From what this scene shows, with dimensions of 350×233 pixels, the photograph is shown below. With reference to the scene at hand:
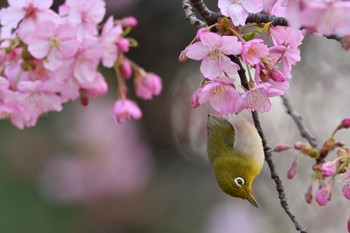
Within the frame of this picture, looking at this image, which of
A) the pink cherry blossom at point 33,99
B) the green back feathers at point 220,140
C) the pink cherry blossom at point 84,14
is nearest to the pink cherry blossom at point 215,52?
the pink cherry blossom at point 84,14

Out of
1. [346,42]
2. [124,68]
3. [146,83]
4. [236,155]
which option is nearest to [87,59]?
[124,68]

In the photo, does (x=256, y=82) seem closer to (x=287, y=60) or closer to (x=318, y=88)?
(x=287, y=60)

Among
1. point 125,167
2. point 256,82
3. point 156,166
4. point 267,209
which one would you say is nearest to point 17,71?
point 256,82

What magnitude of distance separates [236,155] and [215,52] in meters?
1.19

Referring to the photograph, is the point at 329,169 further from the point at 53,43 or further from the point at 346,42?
the point at 53,43

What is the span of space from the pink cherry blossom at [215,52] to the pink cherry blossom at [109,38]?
2.11 feet

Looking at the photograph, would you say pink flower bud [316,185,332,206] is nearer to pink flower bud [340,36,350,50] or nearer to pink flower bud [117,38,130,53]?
pink flower bud [340,36,350,50]

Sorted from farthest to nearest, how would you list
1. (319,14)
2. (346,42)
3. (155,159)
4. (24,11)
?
(155,159) → (24,11) → (346,42) → (319,14)

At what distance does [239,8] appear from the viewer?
184 cm

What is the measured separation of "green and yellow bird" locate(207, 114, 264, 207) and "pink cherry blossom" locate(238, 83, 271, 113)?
3.08 ft

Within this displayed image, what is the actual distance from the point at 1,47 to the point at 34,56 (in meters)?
0.15

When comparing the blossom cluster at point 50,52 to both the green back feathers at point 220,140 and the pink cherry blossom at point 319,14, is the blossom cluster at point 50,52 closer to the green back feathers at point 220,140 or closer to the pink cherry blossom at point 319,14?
the green back feathers at point 220,140

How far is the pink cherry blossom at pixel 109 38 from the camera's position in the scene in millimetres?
2443

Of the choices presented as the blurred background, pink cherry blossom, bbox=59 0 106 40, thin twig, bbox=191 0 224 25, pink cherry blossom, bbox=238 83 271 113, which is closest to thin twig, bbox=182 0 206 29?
thin twig, bbox=191 0 224 25
